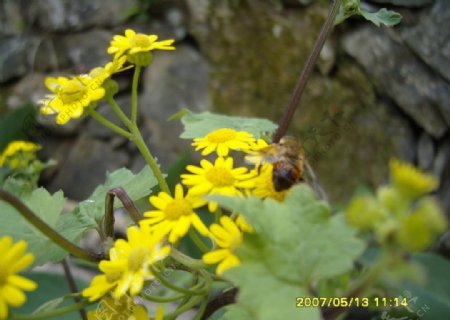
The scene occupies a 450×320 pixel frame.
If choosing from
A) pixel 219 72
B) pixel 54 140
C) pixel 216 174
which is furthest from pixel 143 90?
pixel 216 174

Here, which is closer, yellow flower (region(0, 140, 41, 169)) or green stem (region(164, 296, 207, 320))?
green stem (region(164, 296, 207, 320))

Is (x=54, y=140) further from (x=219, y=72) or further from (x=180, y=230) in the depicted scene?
(x=180, y=230)

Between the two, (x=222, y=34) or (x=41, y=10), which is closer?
(x=222, y=34)

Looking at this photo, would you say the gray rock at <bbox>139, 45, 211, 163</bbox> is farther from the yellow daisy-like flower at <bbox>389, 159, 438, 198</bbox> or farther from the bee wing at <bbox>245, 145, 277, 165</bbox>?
the yellow daisy-like flower at <bbox>389, 159, 438, 198</bbox>

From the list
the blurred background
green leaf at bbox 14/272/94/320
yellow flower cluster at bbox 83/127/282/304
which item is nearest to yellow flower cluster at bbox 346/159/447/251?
yellow flower cluster at bbox 83/127/282/304

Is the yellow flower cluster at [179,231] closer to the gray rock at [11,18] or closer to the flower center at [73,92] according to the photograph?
the flower center at [73,92]

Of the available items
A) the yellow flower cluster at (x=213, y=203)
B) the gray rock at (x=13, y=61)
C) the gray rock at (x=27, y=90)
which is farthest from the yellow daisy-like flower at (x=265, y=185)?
the gray rock at (x=13, y=61)

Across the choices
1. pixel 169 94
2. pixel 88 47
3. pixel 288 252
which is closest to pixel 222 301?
pixel 288 252
